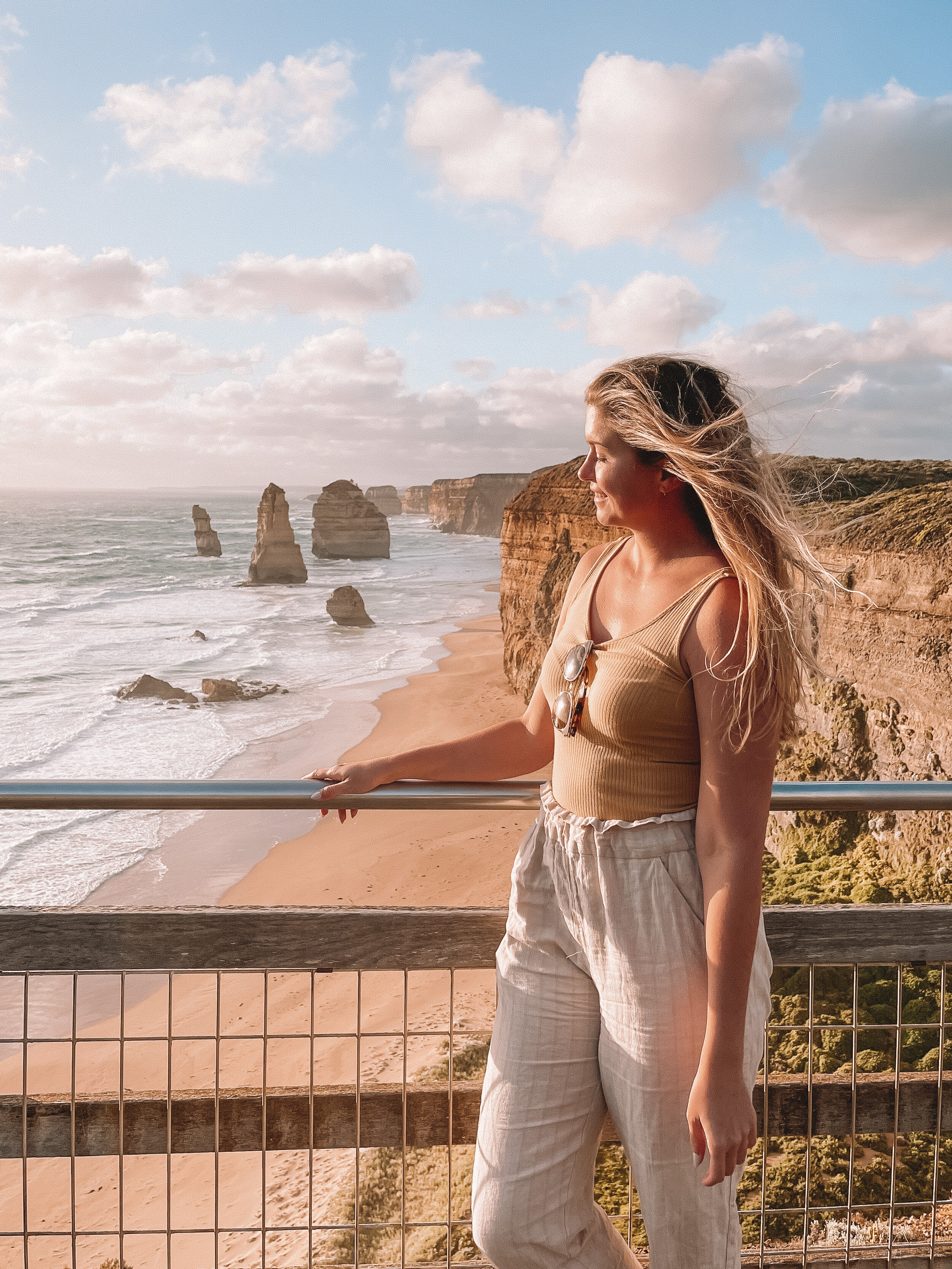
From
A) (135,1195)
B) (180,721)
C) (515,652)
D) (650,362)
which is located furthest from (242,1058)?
(515,652)

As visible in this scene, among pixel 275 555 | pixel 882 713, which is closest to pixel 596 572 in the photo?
pixel 882 713

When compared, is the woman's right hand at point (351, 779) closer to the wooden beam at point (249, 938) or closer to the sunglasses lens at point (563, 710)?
the wooden beam at point (249, 938)

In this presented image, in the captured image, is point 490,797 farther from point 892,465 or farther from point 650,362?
point 892,465

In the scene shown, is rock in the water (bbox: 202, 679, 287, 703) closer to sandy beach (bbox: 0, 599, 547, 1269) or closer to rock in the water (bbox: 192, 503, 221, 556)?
sandy beach (bbox: 0, 599, 547, 1269)

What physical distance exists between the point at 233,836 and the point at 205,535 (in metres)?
73.8

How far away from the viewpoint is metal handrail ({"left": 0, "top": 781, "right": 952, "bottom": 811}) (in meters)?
1.94

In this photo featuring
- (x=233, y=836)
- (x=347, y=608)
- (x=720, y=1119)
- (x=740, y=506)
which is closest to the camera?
(x=720, y=1119)

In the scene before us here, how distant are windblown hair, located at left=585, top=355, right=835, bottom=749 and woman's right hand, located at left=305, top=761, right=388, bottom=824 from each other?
821 mm

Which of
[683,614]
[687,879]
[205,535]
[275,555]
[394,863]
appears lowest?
[394,863]

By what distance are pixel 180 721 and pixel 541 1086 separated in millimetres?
24120

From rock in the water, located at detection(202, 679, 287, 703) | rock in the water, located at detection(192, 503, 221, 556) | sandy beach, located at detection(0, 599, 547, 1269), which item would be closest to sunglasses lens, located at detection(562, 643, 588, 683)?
sandy beach, located at detection(0, 599, 547, 1269)

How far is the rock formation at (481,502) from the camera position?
136 meters

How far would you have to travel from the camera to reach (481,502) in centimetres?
13488

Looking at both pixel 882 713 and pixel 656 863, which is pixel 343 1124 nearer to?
pixel 656 863
